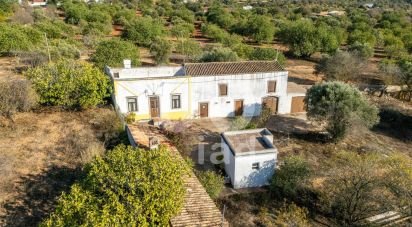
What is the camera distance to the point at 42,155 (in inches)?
710

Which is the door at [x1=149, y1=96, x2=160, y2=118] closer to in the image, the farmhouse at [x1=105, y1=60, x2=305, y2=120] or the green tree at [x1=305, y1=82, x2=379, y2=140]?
the farmhouse at [x1=105, y1=60, x2=305, y2=120]

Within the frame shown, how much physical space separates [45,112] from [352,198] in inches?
778

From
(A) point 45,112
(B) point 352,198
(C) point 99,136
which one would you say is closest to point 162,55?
(A) point 45,112

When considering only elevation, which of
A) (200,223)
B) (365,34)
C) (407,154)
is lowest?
(407,154)

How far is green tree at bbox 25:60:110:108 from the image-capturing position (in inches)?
899

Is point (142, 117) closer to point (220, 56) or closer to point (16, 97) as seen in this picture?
point (16, 97)

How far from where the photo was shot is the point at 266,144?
19.7 metres

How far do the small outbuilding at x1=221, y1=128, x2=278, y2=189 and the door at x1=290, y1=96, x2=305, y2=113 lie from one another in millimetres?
10026

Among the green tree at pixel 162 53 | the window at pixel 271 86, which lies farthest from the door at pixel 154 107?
the green tree at pixel 162 53

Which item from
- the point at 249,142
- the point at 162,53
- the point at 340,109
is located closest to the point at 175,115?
the point at 249,142

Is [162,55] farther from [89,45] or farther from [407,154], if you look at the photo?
[407,154]

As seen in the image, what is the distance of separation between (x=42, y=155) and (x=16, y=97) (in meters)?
6.66

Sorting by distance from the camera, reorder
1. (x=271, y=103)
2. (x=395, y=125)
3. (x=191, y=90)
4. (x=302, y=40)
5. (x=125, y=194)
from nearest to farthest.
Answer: (x=125, y=194), (x=191, y=90), (x=271, y=103), (x=395, y=125), (x=302, y=40)

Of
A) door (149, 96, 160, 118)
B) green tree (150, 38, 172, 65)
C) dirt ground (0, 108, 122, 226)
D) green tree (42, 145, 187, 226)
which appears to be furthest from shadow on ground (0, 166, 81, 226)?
green tree (150, 38, 172, 65)
